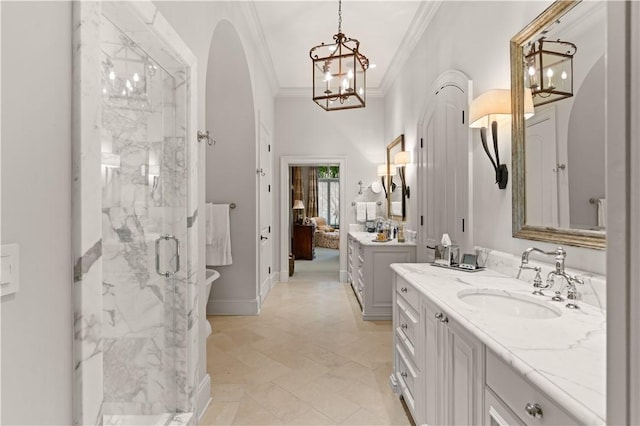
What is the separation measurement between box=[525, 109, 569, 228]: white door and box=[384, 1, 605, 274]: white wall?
16 centimetres

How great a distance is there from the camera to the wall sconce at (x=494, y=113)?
1.90m

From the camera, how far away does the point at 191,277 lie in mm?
1896

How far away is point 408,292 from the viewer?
1958mm

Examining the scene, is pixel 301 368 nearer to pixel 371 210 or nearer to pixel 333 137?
pixel 371 210

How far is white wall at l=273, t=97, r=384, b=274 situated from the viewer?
215 inches

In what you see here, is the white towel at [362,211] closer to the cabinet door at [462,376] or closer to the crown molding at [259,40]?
the crown molding at [259,40]

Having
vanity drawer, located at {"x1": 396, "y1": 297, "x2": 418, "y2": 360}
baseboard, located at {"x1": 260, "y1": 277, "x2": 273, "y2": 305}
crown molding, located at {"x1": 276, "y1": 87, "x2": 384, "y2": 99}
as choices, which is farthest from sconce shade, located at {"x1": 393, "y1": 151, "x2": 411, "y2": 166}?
baseboard, located at {"x1": 260, "y1": 277, "x2": 273, "y2": 305}

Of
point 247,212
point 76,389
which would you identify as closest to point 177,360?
point 76,389

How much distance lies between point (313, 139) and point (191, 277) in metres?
3.97

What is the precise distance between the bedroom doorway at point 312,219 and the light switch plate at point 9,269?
181 inches

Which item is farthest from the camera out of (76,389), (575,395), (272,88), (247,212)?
(272,88)

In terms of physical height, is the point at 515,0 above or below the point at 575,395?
above

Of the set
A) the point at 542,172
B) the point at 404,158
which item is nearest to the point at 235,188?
the point at 404,158

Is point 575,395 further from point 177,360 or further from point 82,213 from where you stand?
point 177,360
